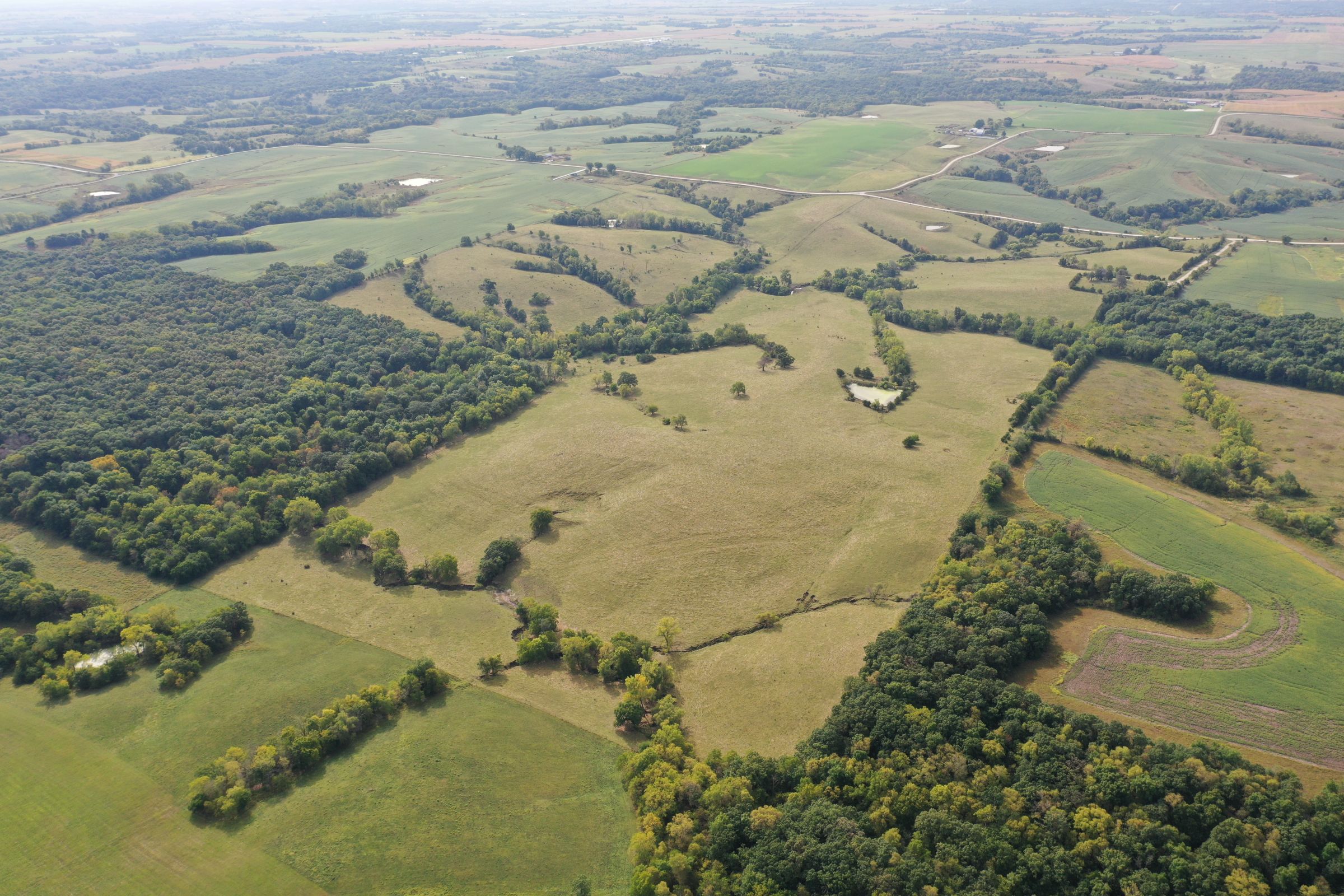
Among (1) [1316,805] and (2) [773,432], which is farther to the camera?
(2) [773,432]

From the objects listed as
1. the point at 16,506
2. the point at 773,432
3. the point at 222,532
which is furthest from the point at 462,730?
the point at 16,506

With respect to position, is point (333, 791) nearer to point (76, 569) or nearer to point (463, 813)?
point (463, 813)

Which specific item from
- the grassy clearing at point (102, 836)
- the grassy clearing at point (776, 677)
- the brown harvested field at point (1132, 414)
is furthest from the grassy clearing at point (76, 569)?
the brown harvested field at point (1132, 414)

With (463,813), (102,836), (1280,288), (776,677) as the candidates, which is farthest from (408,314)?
(1280,288)

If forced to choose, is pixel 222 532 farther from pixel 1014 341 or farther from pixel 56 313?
pixel 1014 341

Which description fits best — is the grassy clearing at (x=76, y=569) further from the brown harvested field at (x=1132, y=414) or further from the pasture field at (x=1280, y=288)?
the pasture field at (x=1280, y=288)
